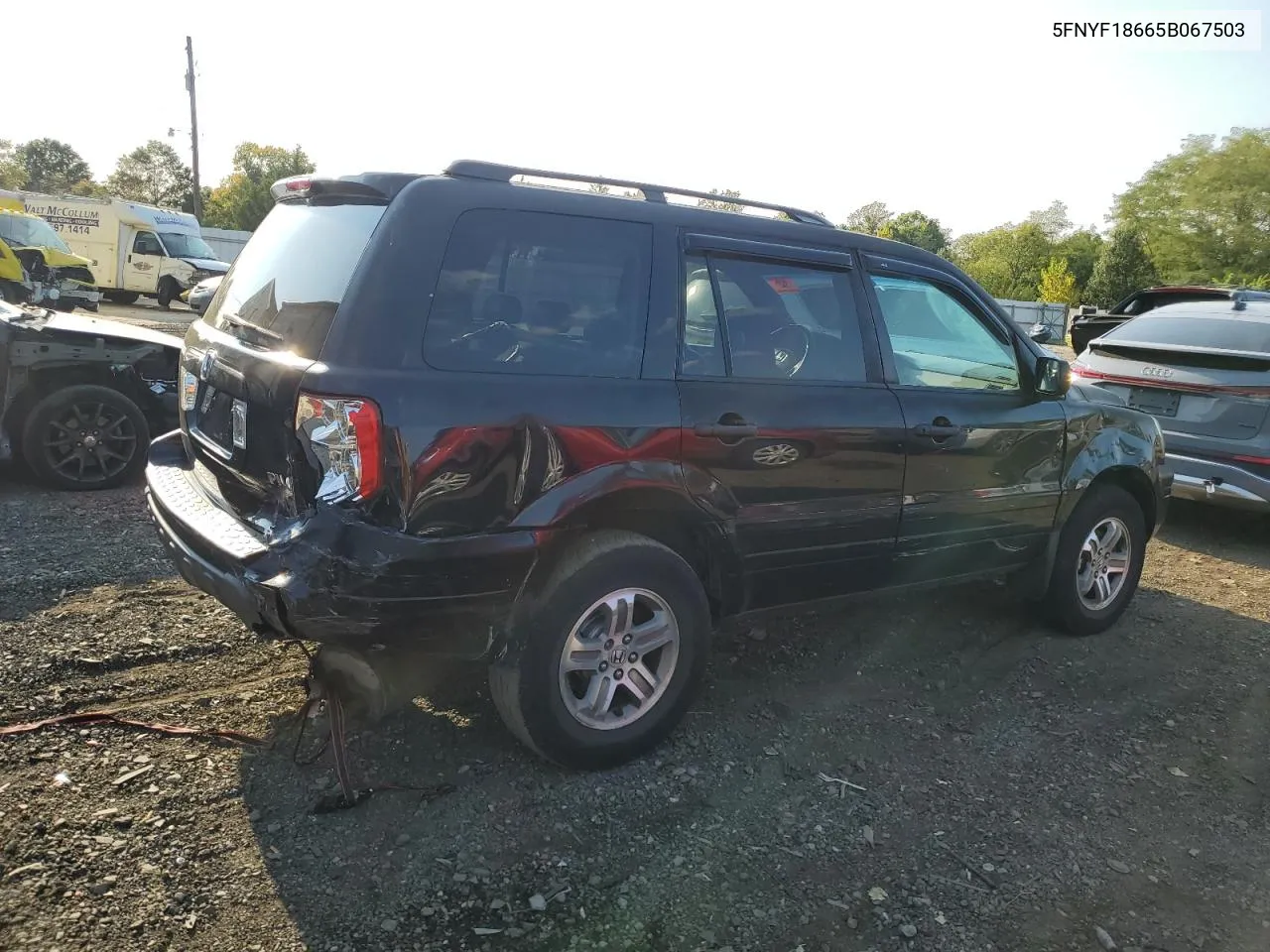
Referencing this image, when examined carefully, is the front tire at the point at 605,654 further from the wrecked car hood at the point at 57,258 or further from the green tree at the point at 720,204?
the wrecked car hood at the point at 57,258

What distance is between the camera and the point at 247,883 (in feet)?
8.32

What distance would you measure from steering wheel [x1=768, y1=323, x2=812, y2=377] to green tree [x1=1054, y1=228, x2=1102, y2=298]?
61111 mm

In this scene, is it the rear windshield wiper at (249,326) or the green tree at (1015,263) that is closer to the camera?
the rear windshield wiper at (249,326)

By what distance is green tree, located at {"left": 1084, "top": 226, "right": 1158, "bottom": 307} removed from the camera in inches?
1775

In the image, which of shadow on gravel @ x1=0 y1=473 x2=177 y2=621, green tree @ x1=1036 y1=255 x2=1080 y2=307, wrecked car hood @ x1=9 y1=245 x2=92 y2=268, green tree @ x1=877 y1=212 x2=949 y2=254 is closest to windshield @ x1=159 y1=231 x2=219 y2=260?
wrecked car hood @ x1=9 y1=245 x2=92 y2=268

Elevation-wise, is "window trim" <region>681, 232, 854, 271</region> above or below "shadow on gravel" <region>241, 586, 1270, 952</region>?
above

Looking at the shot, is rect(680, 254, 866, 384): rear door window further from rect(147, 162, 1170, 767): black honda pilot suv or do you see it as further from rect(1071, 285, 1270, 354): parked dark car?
rect(1071, 285, 1270, 354): parked dark car

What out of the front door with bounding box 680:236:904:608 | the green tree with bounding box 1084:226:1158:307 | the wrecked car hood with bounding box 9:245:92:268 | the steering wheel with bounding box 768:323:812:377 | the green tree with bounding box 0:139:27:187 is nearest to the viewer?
the front door with bounding box 680:236:904:608

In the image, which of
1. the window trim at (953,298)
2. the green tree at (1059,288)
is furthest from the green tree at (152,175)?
the window trim at (953,298)

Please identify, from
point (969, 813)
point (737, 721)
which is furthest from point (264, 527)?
point (969, 813)

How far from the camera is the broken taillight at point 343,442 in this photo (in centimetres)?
262

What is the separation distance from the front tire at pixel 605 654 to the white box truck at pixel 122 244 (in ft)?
77.5

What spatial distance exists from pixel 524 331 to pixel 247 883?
1.77 m

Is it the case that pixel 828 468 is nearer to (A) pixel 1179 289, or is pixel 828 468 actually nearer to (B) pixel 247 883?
(B) pixel 247 883
